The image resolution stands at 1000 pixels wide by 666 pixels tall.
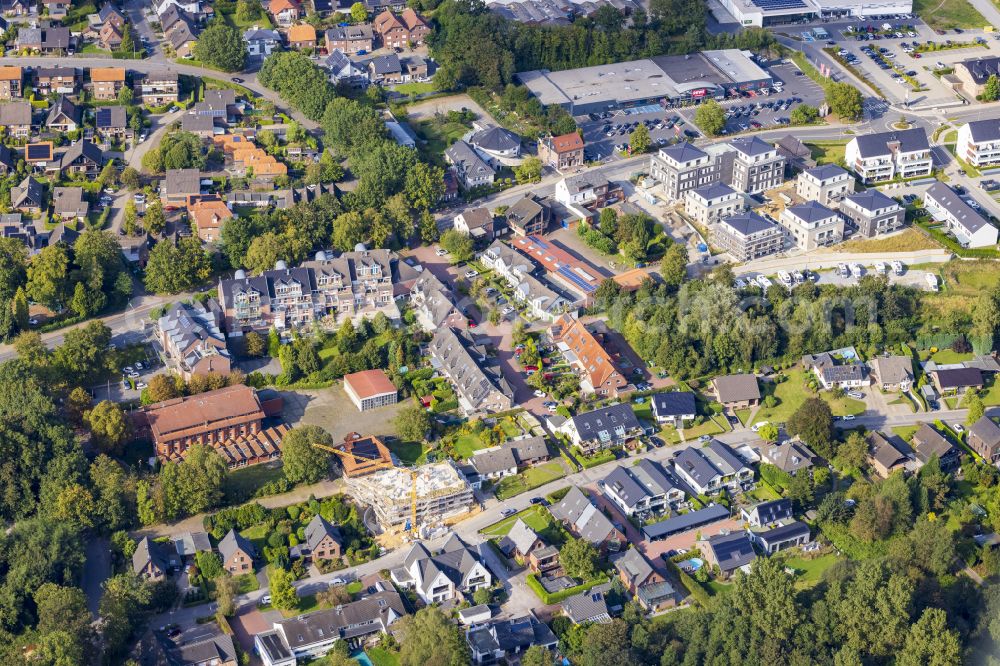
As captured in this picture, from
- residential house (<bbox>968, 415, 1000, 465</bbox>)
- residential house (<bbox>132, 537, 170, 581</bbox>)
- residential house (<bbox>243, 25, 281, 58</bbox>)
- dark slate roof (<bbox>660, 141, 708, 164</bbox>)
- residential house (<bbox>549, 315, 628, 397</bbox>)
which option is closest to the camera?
residential house (<bbox>132, 537, 170, 581</bbox>)

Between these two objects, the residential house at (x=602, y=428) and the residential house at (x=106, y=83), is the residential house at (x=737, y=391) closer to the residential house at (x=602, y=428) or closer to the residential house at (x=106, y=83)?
the residential house at (x=602, y=428)

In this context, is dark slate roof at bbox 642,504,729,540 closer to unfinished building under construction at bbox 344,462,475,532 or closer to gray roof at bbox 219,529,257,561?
unfinished building under construction at bbox 344,462,475,532

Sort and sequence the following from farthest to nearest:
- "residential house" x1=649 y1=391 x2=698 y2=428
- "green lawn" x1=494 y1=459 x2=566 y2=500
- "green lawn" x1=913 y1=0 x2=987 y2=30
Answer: "green lawn" x1=913 y1=0 x2=987 y2=30 → "residential house" x1=649 y1=391 x2=698 y2=428 → "green lawn" x1=494 y1=459 x2=566 y2=500

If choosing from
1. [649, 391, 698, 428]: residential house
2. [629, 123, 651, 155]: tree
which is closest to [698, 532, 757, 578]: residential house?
[649, 391, 698, 428]: residential house

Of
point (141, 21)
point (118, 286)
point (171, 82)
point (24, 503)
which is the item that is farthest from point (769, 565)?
point (141, 21)

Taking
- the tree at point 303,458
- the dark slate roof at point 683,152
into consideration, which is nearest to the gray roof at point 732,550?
the tree at point 303,458

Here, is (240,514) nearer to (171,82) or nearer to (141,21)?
(171,82)
